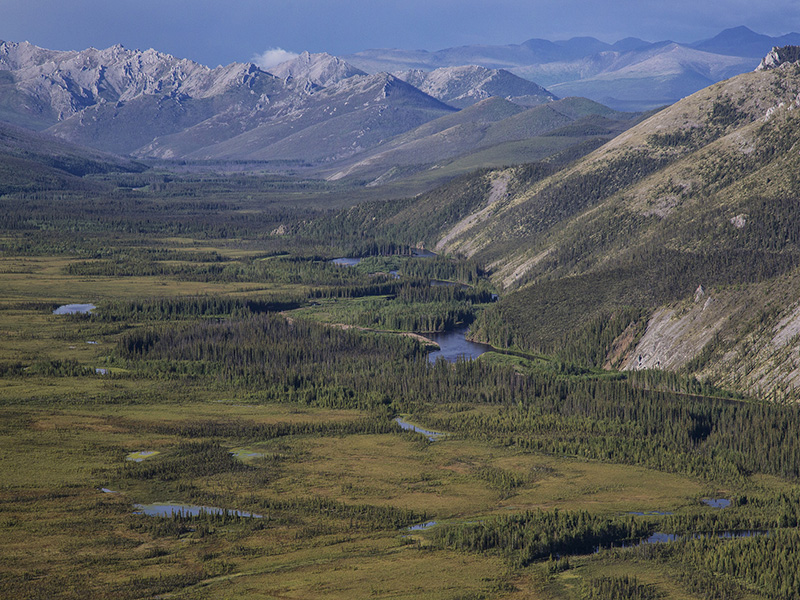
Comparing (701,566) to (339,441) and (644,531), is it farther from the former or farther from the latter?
(339,441)

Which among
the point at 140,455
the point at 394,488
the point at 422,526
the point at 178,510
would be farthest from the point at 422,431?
the point at 178,510

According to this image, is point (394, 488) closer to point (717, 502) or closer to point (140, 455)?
point (140, 455)

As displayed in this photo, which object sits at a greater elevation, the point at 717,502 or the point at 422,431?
the point at 422,431

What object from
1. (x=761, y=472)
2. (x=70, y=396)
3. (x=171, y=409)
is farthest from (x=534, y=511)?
(x=70, y=396)

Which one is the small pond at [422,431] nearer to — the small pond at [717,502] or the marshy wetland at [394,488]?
the marshy wetland at [394,488]

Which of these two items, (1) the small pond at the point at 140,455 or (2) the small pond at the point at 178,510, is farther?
(1) the small pond at the point at 140,455

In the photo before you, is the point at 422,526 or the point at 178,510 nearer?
the point at 422,526

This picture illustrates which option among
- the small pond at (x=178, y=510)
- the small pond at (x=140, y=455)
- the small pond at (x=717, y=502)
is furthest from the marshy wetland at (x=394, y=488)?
the small pond at (x=140, y=455)
